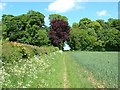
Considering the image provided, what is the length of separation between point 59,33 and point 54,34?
2.21 meters

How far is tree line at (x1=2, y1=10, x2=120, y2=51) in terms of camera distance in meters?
83.7

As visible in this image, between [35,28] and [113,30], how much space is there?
2612 centimetres

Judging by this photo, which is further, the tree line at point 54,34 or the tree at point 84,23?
the tree at point 84,23

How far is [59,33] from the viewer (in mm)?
86438

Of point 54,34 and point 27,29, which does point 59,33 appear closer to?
point 54,34

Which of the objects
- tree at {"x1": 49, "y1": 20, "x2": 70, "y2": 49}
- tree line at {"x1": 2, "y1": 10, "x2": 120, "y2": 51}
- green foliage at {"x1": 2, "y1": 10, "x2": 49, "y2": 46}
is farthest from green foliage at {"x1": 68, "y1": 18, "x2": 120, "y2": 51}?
green foliage at {"x1": 2, "y1": 10, "x2": 49, "y2": 46}

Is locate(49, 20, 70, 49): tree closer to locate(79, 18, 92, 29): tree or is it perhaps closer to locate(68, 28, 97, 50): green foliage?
locate(68, 28, 97, 50): green foliage

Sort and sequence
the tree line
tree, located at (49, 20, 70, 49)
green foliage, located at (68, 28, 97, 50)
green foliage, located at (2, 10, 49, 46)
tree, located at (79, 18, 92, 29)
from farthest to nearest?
tree, located at (79, 18, 92, 29) → green foliage, located at (68, 28, 97, 50) → the tree line → tree, located at (49, 20, 70, 49) → green foliage, located at (2, 10, 49, 46)

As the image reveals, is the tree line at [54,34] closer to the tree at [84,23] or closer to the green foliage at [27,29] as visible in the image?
the green foliage at [27,29]

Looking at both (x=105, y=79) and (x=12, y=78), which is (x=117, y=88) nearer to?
(x=105, y=79)

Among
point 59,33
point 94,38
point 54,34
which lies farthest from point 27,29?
point 94,38

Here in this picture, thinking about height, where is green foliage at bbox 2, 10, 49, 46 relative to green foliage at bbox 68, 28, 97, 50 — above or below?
above

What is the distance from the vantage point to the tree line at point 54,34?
3295 inches

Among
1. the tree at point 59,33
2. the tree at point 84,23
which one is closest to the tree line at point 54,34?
the tree at point 59,33
